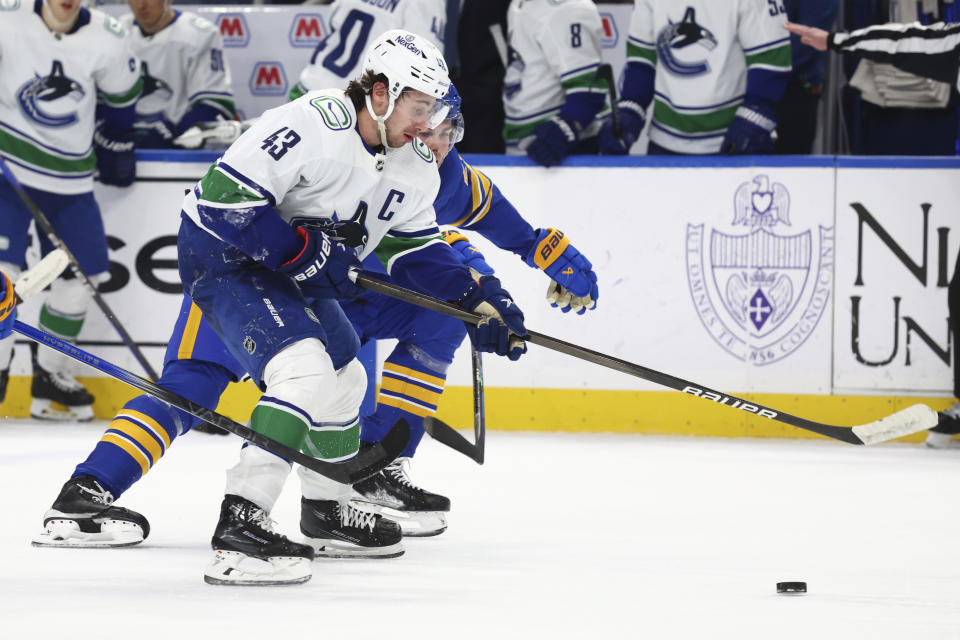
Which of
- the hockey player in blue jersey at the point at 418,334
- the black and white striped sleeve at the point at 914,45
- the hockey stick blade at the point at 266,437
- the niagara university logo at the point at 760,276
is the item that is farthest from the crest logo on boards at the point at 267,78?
the hockey stick blade at the point at 266,437

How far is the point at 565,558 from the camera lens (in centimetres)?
298

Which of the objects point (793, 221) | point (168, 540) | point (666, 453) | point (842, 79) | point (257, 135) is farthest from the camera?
point (842, 79)

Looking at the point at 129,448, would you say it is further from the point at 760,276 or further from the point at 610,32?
the point at 610,32

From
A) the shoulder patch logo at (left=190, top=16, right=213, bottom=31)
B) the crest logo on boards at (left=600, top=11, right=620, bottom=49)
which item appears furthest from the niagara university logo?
the shoulder patch logo at (left=190, top=16, right=213, bottom=31)

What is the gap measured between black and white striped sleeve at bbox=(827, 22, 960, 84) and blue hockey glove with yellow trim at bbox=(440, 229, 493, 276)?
1.97m

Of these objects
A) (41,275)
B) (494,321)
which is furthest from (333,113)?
(41,275)

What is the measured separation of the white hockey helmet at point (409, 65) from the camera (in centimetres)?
280

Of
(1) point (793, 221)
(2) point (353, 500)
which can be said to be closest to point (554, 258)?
(2) point (353, 500)

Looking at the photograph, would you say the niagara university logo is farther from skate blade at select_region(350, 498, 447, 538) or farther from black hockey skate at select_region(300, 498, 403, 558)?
black hockey skate at select_region(300, 498, 403, 558)

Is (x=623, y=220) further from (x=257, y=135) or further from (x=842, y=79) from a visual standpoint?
(x=257, y=135)

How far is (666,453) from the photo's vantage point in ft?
15.8

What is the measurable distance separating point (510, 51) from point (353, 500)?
308cm

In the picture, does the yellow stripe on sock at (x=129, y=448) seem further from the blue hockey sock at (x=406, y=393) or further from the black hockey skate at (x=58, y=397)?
the black hockey skate at (x=58, y=397)

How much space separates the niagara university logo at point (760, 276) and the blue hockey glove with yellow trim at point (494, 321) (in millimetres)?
2156
